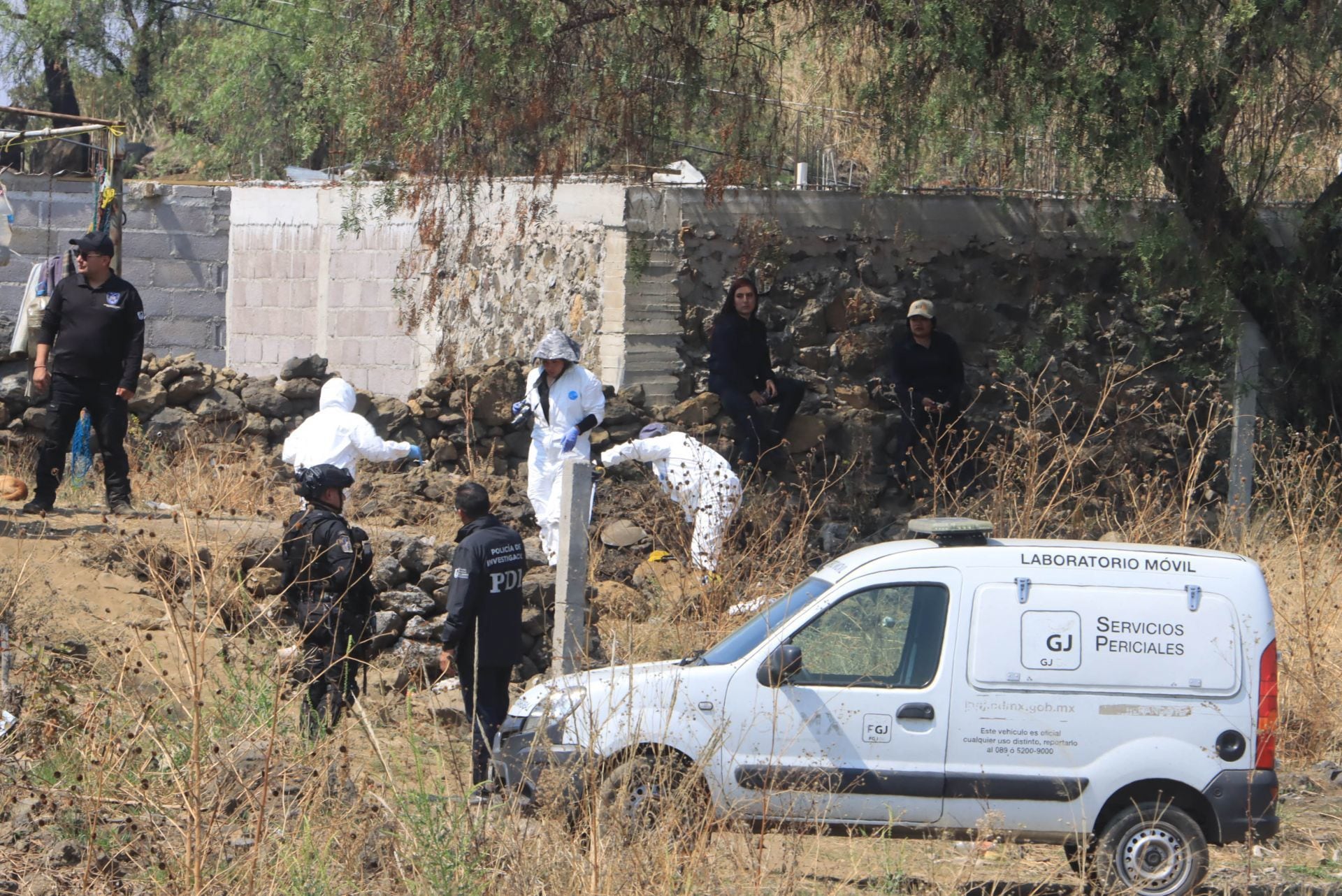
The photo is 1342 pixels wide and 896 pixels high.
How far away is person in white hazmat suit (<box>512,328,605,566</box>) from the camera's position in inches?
407

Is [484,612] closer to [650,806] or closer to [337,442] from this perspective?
[650,806]

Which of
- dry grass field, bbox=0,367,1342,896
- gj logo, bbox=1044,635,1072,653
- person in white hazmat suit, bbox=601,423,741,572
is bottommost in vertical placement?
dry grass field, bbox=0,367,1342,896

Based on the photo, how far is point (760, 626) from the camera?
6840 mm

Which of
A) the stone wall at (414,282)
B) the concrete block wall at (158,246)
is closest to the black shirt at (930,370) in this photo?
the stone wall at (414,282)

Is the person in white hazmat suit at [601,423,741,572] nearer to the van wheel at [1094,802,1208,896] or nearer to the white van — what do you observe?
the white van

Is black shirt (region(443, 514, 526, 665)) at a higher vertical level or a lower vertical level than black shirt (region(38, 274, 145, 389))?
lower

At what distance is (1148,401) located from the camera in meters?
13.1

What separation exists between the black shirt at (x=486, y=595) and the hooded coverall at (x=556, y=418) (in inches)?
110

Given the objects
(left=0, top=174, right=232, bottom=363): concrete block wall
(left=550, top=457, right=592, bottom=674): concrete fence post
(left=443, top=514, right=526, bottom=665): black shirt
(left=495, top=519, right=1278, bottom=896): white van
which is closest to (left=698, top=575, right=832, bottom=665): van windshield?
(left=495, top=519, right=1278, bottom=896): white van

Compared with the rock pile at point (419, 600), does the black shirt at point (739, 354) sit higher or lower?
higher

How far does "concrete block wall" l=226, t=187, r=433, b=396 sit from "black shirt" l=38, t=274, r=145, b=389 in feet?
12.2

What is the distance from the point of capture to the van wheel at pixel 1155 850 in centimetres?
642

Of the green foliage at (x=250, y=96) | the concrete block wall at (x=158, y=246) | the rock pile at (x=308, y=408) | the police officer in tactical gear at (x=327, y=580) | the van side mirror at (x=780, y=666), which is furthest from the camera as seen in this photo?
the green foliage at (x=250, y=96)

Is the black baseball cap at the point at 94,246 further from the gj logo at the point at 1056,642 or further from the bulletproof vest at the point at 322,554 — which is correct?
the gj logo at the point at 1056,642
